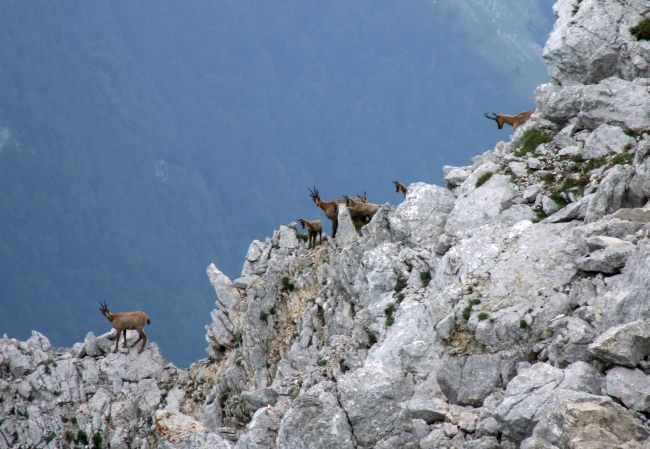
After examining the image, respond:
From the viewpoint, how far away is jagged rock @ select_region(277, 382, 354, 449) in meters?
19.0

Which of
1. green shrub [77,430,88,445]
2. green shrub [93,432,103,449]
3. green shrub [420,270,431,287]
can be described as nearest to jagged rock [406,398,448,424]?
green shrub [420,270,431,287]

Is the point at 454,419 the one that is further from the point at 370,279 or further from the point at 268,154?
the point at 268,154

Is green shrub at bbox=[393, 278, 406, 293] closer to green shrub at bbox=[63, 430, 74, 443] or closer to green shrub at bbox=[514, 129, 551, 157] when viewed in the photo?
green shrub at bbox=[514, 129, 551, 157]

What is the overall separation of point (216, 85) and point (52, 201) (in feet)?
170

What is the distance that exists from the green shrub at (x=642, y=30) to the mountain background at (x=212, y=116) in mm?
101098

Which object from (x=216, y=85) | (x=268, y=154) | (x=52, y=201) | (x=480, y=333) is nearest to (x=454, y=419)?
(x=480, y=333)

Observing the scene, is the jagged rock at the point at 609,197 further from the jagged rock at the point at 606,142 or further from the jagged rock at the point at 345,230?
the jagged rock at the point at 345,230

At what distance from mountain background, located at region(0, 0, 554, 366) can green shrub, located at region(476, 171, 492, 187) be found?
9835 centimetres

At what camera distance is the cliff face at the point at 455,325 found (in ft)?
51.1

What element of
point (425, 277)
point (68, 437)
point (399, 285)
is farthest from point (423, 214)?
point (68, 437)

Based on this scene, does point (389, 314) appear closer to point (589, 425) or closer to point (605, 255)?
point (605, 255)

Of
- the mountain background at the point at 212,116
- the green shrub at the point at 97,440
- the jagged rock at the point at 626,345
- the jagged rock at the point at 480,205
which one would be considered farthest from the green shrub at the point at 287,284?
the mountain background at the point at 212,116

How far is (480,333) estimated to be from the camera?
63.3 feet

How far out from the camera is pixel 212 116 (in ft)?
524
